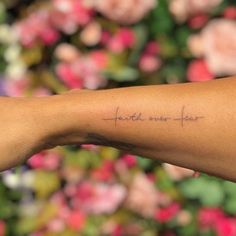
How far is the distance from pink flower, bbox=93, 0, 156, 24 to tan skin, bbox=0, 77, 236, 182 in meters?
0.85

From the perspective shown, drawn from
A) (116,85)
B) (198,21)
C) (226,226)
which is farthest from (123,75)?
(226,226)

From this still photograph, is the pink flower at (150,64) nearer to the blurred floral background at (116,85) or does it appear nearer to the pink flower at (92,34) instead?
the blurred floral background at (116,85)

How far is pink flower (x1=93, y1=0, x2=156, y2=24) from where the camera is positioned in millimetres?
1969

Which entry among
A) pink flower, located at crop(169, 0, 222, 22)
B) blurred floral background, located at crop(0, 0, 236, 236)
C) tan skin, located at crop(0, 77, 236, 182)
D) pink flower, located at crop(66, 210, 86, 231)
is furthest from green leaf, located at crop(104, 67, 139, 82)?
tan skin, located at crop(0, 77, 236, 182)

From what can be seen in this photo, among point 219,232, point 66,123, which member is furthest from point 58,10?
point 66,123

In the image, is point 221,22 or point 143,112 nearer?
point 143,112

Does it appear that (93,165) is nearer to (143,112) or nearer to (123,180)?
(123,180)

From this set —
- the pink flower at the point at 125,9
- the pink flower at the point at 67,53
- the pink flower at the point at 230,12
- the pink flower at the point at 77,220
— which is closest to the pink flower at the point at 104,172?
the pink flower at the point at 77,220

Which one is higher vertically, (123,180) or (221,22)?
(221,22)

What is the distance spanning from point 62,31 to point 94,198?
0.52m

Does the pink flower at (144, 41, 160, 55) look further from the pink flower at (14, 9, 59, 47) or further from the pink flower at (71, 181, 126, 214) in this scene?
the pink flower at (71, 181, 126, 214)

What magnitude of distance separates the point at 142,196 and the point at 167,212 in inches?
3.6

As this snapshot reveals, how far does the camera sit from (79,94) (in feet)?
3.79

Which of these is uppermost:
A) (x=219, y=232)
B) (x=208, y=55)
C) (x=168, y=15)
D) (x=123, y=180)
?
(x=168, y=15)
